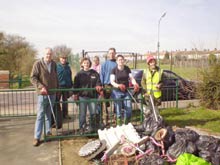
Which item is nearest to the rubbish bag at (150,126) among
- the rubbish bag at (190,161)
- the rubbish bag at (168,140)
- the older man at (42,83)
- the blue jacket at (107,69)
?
the rubbish bag at (168,140)

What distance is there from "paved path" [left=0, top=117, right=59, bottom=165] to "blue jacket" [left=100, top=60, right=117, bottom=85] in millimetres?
2236

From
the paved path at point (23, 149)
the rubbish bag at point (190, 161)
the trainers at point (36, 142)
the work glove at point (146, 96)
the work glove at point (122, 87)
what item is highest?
the work glove at point (122, 87)

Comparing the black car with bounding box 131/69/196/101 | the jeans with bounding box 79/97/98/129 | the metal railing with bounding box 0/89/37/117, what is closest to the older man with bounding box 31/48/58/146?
the jeans with bounding box 79/97/98/129

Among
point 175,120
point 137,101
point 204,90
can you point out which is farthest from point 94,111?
point 204,90

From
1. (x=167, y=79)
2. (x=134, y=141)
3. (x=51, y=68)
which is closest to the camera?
(x=134, y=141)

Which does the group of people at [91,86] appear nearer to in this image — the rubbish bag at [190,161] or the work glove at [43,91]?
the work glove at [43,91]

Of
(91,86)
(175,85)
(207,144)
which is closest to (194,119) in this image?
(175,85)

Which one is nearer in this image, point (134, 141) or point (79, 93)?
point (134, 141)

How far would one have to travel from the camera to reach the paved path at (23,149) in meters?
4.79

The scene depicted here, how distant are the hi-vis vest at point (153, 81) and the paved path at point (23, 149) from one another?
2.38 metres

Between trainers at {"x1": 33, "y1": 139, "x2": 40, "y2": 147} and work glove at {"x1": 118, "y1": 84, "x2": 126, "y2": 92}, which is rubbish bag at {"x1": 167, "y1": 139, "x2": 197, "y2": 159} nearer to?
work glove at {"x1": 118, "y1": 84, "x2": 126, "y2": 92}

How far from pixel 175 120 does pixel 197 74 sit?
3505mm

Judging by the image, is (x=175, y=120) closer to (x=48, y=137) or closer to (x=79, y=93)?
(x=79, y=93)

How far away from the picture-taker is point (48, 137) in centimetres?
577
